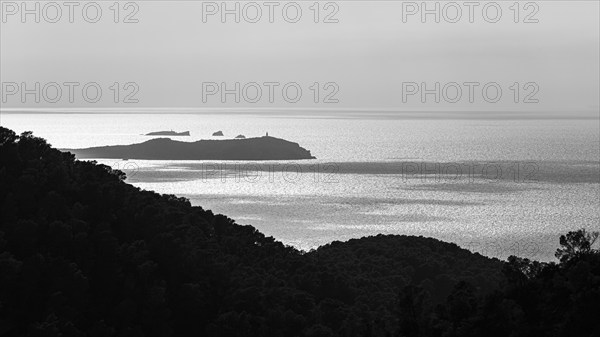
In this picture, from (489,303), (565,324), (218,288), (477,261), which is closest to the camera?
(565,324)

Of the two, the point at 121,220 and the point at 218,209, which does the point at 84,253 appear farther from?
the point at 218,209

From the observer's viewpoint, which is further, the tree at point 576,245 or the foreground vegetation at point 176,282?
the tree at point 576,245

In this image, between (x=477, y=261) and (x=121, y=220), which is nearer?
(x=121, y=220)

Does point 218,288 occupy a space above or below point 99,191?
below

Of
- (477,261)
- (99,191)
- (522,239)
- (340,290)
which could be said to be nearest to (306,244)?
(522,239)

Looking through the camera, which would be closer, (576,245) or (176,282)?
(576,245)

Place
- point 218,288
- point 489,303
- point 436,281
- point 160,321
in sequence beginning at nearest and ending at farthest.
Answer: point 489,303
point 160,321
point 218,288
point 436,281

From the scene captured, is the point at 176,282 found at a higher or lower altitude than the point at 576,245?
lower

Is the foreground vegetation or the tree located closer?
the foreground vegetation
